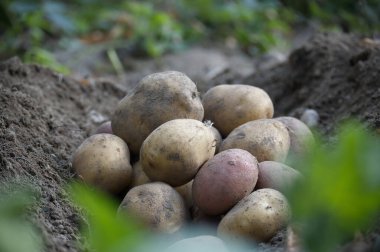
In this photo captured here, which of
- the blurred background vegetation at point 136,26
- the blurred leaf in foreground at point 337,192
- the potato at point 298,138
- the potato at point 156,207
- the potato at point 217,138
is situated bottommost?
the blurred background vegetation at point 136,26

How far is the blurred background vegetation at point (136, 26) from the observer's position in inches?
216

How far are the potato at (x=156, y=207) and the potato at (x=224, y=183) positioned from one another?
0.09 meters

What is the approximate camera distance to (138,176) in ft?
7.95

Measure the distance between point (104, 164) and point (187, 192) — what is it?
353 mm

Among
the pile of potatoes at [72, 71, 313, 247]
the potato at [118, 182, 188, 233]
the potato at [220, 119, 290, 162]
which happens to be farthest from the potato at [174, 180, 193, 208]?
the potato at [220, 119, 290, 162]

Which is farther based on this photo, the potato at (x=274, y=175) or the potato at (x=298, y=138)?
the potato at (x=298, y=138)

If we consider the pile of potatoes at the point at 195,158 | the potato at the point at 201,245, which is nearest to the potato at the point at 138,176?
the pile of potatoes at the point at 195,158

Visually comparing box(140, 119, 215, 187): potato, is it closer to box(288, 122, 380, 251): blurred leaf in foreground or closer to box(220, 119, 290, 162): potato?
box(220, 119, 290, 162): potato

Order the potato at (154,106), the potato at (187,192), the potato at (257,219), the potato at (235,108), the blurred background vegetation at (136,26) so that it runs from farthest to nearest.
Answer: the blurred background vegetation at (136,26) < the potato at (235,108) < the potato at (154,106) < the potato at (187,192) < the potato at (257,219)

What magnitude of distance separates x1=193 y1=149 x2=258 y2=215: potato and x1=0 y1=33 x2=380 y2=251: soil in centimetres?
23

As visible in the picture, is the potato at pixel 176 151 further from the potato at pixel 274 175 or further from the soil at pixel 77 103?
the soil at pixel 77 103

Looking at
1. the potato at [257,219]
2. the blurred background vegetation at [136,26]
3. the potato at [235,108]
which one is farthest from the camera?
the blurred background vegetation at [136,26]

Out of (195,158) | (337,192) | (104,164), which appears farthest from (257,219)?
(337,192)

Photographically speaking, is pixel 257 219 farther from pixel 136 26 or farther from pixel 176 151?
pixel 136 26
